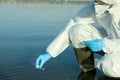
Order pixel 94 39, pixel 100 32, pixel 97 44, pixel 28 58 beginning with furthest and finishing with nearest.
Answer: pixel 28 58 → pixel 100 32 → pixel 94 39 → pixel 97 44

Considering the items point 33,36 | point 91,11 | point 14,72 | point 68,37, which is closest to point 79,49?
point 68,37

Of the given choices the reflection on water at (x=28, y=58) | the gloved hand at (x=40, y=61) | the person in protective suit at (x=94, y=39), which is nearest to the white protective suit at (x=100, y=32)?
the person in protective suit at (x=94, y=39)

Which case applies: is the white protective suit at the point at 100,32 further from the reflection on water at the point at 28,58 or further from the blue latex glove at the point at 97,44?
the reflection on water at the point at 28,58

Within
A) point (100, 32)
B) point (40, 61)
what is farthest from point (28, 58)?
point (100, 32)

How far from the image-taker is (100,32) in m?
5.01

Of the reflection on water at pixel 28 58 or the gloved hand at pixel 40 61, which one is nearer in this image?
the gloved hand at pixel 40 61

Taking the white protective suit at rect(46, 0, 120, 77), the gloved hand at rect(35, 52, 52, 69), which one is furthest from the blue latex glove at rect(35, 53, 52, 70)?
the white protective suit at rect(46, 0, 120, 77)

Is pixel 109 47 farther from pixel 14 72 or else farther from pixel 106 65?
pixel 14 72

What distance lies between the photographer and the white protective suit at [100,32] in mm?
4430

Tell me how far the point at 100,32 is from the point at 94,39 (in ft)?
0.87

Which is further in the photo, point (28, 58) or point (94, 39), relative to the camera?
point (28, 58)

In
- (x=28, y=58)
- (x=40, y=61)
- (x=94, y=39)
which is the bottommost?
(x=28, y=58)

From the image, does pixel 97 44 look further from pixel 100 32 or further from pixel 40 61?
pixel 40 61

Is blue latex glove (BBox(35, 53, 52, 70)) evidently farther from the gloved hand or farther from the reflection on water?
the reflection on water
